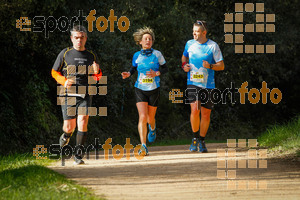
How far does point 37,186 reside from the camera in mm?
7273

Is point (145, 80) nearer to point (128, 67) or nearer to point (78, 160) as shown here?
point (78, 160)

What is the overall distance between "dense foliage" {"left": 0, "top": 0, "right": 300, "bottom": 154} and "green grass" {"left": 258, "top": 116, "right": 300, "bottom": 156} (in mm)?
7093

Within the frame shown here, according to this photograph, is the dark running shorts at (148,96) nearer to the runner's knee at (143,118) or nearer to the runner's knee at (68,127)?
the runner's knee at (143,118)

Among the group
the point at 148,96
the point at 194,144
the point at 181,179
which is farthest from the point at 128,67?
the point at 181,179

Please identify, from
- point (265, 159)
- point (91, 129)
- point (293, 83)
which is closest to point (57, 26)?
point (91, 129)

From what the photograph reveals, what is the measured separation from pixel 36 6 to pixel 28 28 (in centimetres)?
71

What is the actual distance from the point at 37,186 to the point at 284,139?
728 centimetres

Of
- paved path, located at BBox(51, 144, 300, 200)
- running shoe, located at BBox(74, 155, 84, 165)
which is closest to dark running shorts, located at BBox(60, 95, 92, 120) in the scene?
running shoe, located at BBox(74, 155, 84, 165)

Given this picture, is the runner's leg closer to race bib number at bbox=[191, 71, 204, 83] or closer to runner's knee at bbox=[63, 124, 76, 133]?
race bib number at bbox=[191, 71, 204, 83]

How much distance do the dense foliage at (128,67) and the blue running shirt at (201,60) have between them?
5.96 m

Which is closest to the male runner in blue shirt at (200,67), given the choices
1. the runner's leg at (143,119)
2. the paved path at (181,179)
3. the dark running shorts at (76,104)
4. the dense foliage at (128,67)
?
the runner's leg at (143,119)

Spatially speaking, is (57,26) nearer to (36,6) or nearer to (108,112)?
(36,6)

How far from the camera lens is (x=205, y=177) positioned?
8.27 m

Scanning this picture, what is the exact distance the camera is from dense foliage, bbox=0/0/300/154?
1622cm
